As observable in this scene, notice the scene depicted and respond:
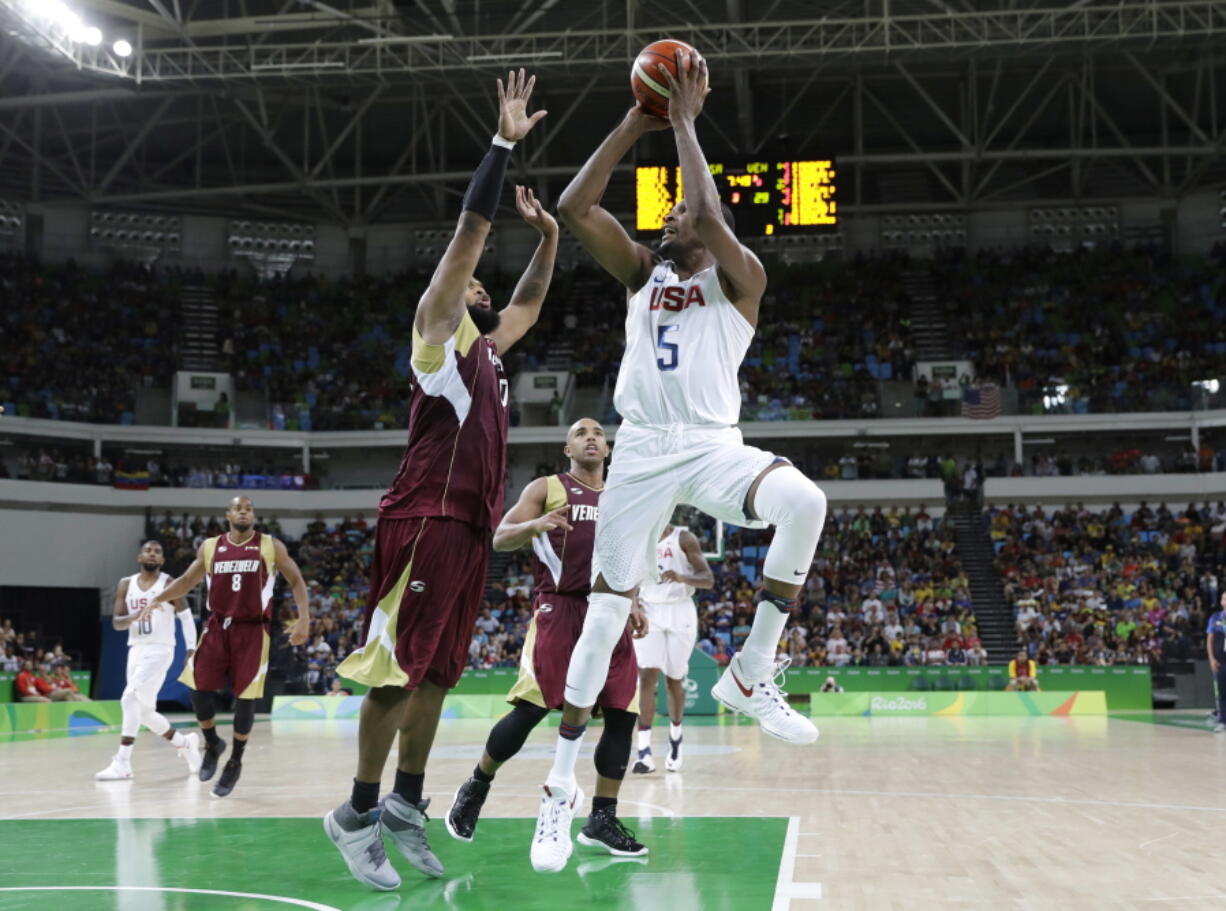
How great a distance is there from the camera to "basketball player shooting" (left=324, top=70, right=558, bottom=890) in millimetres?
5648

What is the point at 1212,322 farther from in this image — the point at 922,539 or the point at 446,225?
the point at 446,225

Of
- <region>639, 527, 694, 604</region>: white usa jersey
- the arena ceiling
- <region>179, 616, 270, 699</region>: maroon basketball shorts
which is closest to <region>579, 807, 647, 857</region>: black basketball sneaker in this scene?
<region>179, 616, 270, 699</region>: maroon basketball shorts

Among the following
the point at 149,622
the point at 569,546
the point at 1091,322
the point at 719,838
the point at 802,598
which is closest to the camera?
the point at 719,838

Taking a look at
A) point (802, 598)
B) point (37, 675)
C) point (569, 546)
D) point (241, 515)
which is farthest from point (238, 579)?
point (802, 598)

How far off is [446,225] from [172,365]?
9325mm

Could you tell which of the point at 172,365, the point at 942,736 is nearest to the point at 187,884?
the point at 942,736

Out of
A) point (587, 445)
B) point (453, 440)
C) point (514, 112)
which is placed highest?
point (514, 112)

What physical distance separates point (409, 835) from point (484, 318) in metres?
2.44

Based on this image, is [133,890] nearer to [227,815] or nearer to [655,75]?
[227,815]

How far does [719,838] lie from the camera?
704cm

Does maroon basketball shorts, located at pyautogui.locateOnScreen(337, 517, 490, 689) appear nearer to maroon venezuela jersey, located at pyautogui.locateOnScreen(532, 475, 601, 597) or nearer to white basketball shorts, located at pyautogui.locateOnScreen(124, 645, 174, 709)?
maroon venezuela jersey, located at pyautogui.locateOnScreen(532, 475, 601, 597)

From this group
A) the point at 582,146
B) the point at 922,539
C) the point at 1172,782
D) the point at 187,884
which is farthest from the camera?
the point at 582,146

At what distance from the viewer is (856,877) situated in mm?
5688

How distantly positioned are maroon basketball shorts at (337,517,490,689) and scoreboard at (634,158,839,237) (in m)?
18.8
